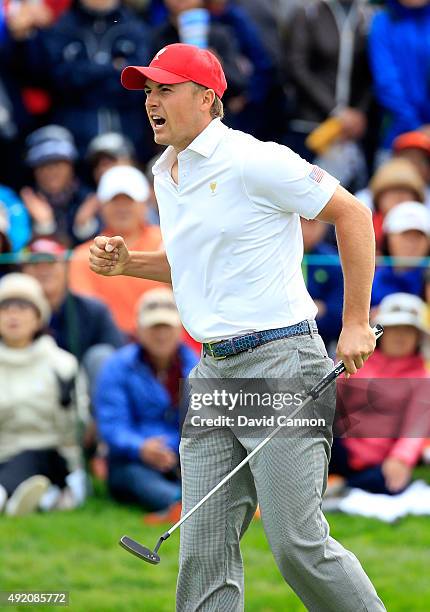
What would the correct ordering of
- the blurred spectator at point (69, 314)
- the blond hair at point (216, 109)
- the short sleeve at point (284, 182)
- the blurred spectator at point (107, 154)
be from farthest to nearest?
the blurred spectator at point (107, 154) < the blurred spectator at point (69, 314) < the blond hair at point (216, 109) < the short sleeve at point (284, 182)

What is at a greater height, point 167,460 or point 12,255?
point 12,255

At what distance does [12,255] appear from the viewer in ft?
27.8

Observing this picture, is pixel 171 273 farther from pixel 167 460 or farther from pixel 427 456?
pixel 427 456

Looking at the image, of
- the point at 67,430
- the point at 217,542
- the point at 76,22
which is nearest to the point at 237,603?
the point at 217,542

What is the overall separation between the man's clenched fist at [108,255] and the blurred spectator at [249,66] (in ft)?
18.4

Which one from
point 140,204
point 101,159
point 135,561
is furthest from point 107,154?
point 135,561

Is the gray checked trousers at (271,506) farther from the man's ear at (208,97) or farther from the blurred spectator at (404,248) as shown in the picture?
the blurred spectator at (404,248)

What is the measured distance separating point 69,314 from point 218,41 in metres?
2.96

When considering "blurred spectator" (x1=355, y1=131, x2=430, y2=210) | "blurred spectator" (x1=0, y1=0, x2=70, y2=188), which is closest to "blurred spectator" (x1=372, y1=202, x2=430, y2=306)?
"blurred spectator" (x1=355, y1=131, x2=430, y2=210)

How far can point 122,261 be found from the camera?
514 centimetres

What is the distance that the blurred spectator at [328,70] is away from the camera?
419 inches

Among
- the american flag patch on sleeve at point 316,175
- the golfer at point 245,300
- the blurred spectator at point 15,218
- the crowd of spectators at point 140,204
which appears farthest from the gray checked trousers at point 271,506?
the blurred spectator at point 15,218

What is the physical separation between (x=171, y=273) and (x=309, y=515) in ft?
3.44

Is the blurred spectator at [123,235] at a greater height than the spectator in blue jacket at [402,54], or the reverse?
the spectator in blue jacket at [402,54]
